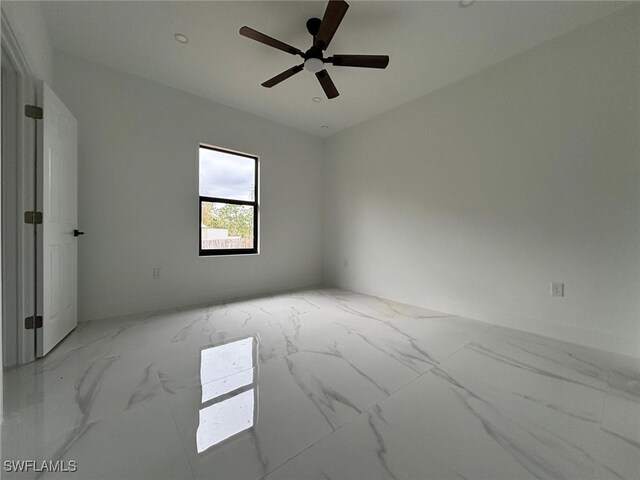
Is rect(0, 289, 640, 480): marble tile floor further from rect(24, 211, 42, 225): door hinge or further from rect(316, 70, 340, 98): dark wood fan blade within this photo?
rect(316, 70, 340, 98): dark wood fan blade

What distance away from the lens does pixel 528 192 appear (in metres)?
2.38

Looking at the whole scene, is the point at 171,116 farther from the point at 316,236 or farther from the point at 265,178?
the point at 316,236

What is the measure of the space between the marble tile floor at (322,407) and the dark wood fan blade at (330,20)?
2.35 m

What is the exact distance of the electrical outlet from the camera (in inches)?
87.5

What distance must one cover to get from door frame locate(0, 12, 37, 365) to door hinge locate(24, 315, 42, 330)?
0.8 inches

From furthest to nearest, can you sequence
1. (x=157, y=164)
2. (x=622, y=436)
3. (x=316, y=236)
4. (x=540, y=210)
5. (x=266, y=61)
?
(x=316, y=236)
(x=157, y=164)
(x=266, y=61)
(x=540, y=210)
(x=622, y=436)

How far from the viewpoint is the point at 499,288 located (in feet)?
8.46

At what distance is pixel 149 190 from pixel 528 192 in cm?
402

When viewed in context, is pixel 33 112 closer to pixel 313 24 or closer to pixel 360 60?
pixel 313 24

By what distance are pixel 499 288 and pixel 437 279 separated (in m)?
0.63

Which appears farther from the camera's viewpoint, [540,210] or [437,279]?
[437,279]

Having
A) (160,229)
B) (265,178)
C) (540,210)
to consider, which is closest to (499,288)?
(540,210)

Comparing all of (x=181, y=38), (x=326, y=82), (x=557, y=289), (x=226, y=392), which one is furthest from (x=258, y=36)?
(x=557, y=289)

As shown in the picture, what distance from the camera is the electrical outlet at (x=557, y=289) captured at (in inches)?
87.5
